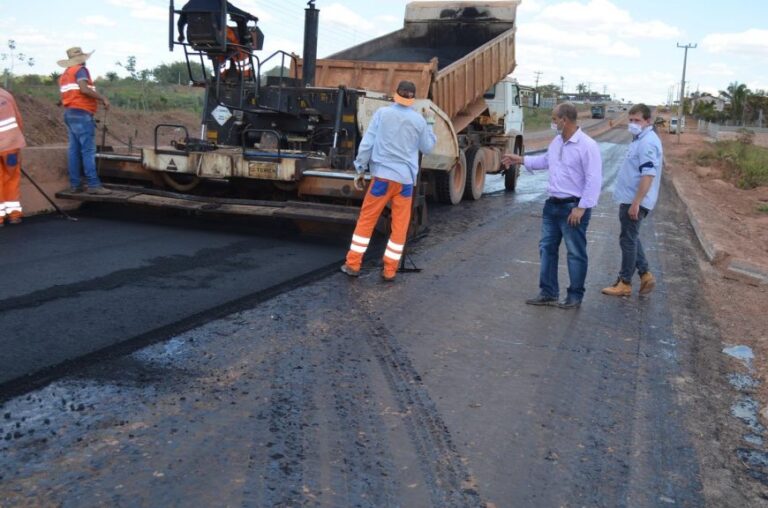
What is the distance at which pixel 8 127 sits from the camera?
24.7 ft

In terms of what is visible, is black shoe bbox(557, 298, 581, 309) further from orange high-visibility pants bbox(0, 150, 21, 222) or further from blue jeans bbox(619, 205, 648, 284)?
orange high-visibility pants bbox(0, 150, 21, 222)

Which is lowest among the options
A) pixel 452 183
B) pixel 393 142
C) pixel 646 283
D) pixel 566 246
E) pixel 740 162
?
pixel 646 283

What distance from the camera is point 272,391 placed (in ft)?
12.8

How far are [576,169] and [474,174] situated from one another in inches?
284

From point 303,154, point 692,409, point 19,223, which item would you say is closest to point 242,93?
point 303,154

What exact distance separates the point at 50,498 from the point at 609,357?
343 cm

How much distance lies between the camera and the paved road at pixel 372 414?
9.71 ft

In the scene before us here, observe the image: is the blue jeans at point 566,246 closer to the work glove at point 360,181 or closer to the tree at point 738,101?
the work glove at point 360,181

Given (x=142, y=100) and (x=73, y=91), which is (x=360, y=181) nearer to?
(x=73, y=91)

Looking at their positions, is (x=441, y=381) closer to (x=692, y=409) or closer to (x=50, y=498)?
(x=692, y=409)

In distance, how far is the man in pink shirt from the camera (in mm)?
5891

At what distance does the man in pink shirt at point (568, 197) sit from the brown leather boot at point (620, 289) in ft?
1.97

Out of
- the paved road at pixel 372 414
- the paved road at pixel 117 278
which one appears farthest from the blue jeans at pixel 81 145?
the paved road at pixel 372 414

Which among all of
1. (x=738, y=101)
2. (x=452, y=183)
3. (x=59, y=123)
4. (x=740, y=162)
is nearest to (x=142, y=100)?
(x=59, y=123)
